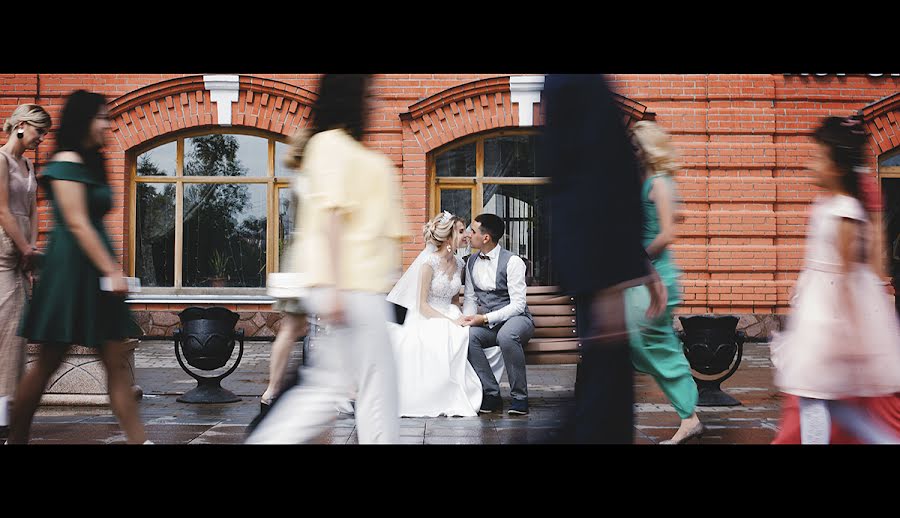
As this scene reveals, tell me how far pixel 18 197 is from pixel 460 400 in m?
3.39

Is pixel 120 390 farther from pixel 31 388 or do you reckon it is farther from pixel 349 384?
pixel 349 384

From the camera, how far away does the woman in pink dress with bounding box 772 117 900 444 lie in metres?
3.81

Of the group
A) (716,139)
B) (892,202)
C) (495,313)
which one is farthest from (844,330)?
(892,202)

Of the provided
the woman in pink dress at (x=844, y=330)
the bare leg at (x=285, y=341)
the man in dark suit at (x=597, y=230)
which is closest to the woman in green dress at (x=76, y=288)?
the bare leg at (x=285, y=341)

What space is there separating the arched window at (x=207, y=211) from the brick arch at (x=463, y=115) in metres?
2.21

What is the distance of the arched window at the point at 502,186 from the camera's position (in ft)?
40.4

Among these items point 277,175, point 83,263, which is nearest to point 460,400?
point 83,263

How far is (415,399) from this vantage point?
6.46 metres

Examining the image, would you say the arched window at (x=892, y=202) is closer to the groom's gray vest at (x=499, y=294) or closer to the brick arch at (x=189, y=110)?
the groom's gray vest at (x=499, y=294)

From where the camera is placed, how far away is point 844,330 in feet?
12.5

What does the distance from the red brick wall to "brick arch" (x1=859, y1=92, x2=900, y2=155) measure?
25 millimetres

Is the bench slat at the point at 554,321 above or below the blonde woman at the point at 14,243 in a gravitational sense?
below

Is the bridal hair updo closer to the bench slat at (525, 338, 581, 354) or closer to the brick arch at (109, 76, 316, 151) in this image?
the bench slat at (525, 338, 581, 354)
